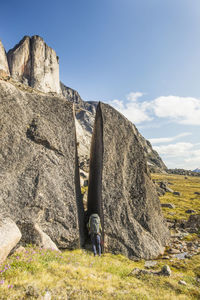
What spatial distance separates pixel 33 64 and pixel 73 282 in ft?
471

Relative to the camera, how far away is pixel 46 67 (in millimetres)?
136750

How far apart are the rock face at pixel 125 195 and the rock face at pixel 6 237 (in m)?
7.61

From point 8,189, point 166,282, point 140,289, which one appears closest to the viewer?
point 140,289

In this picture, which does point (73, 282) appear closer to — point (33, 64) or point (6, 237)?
point (6, 237)

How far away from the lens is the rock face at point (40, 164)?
13.1 metres

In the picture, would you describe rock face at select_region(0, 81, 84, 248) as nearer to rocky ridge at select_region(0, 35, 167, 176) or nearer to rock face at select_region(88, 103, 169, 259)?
rock face at select_region(88, 103, 169, 259)

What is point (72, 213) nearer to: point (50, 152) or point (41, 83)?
point (50, 152)

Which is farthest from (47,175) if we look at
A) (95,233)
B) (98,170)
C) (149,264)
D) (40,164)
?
(149,264)

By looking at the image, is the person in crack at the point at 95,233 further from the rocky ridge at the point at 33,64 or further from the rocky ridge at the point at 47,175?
the rocky ridge at the point at 33,64

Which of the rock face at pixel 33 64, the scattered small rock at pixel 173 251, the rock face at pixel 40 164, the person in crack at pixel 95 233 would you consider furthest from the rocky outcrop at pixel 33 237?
the rock face at pixel 33 64

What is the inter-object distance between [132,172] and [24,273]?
12126 millimetres

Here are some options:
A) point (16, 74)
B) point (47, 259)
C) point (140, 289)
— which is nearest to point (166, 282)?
point (140, 289)

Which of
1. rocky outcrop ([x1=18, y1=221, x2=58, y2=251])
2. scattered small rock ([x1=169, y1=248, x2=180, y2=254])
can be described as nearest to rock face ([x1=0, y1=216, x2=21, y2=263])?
rocky outcrop ([x1=18, y1=221, x2=58, y2=251])

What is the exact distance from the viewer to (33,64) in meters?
127
